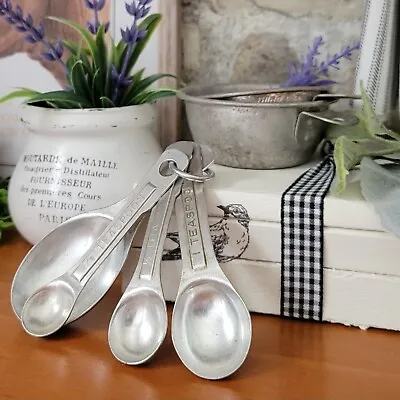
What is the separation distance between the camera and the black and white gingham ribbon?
0.46 m

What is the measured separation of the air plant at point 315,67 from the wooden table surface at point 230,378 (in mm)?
225

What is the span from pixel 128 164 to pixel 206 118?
0.25ft

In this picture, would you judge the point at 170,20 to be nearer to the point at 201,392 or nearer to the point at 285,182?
the point at 285,182

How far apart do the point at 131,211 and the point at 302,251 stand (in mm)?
123

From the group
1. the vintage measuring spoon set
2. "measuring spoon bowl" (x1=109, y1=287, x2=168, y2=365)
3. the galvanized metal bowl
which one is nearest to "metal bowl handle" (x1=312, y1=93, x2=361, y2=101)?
the galvanized metal bowl

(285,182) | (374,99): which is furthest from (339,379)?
(374,99)

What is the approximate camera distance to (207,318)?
417 millimetres

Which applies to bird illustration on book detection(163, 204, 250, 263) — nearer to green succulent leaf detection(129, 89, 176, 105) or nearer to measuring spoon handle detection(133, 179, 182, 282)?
measuring spoon handle detection(133, 179, 182, 282)

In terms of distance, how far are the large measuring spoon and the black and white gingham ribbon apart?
0.30 feet

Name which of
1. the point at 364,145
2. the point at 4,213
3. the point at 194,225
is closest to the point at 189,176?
the point at 194,225

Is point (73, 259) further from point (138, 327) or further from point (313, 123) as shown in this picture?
point (313, 123)

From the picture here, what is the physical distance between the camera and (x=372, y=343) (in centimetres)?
45

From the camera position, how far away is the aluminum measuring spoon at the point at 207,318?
404 mm

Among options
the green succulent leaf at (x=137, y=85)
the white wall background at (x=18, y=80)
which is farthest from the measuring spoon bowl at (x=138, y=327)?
the white wall background at (x=18, y=80)
